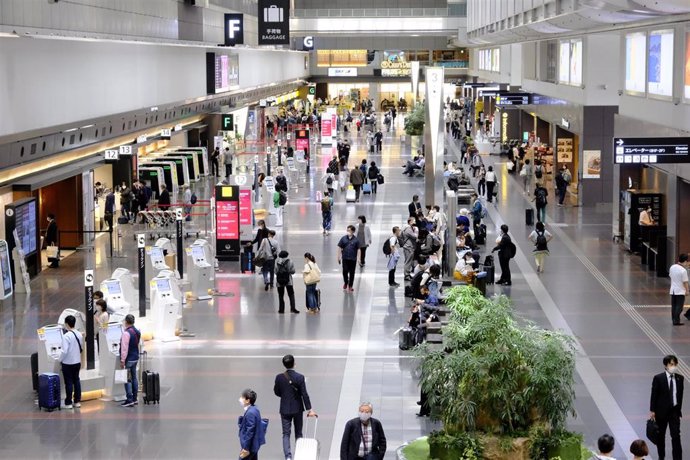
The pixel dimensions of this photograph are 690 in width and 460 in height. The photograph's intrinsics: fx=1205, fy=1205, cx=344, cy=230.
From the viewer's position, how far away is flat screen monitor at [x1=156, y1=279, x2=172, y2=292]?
→ 20375 mm

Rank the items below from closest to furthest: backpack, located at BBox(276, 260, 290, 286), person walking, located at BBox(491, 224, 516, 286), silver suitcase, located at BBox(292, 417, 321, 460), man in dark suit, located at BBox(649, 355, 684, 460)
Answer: silver suitcase, located at BBox(292, 417, 321, 460), man in dark suit, located at BBox(649, 355, 684, 460), backpack, located at BBox(276, 260, 290, 286), person walking, located at BBox(491, 224, 516, 286)

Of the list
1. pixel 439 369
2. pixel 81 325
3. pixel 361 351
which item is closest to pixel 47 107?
pixel 81 325

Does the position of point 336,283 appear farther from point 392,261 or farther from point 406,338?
point 406,338

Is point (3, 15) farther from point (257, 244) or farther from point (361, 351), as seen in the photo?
point (361, 351)

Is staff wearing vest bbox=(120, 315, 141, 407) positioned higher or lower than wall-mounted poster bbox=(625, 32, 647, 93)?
lower

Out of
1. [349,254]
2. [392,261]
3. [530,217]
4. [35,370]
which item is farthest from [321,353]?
[530,217]

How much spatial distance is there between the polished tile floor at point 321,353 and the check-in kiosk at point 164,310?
13.3 inches

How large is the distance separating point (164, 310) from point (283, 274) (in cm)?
293

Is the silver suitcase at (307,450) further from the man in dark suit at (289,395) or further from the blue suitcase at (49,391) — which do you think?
the blue suitcase at (49,391)

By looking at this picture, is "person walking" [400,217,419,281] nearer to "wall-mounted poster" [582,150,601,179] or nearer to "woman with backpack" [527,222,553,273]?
"woman with backpack" [527,222,553,273]

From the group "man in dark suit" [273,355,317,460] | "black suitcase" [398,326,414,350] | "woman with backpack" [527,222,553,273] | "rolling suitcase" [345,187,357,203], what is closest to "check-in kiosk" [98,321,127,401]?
"man in dark suit" [273,355,317,460]

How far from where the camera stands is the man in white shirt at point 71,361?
16.0 metres

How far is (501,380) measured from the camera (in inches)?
442

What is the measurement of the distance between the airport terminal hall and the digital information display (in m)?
0.07
